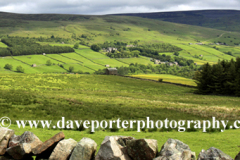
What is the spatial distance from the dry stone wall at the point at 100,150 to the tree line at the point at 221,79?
5669 cm

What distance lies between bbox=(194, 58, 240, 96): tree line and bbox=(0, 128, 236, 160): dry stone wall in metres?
56.7

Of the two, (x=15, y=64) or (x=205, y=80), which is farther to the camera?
(x=15, y=64)

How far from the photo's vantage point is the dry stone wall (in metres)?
8.13

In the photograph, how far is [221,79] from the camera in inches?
2494

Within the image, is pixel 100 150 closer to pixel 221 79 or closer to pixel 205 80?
pixel 221 79

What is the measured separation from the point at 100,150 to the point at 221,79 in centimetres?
6133

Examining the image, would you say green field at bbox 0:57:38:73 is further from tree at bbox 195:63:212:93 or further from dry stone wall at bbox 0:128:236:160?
dry stone wall at bbox 0:128:236:160

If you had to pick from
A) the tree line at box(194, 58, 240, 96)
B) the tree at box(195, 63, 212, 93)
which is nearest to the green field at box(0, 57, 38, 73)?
the tree at box(195, 63, 212, 93)

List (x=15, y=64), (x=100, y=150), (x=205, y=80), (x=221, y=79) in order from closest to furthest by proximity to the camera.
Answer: (x=100, y=150) → (x=221, y=79) → (x=205, y=80) → (x=15, y=64)

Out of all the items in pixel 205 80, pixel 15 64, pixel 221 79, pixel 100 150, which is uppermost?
pixel 100 150

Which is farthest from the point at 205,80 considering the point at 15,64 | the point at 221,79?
the point at 15,64

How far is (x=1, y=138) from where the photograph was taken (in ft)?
32.4

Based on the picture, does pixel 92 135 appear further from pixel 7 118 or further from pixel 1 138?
pixel 7 118

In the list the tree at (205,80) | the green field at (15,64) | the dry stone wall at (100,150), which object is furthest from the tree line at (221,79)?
the green field at (15,64)
